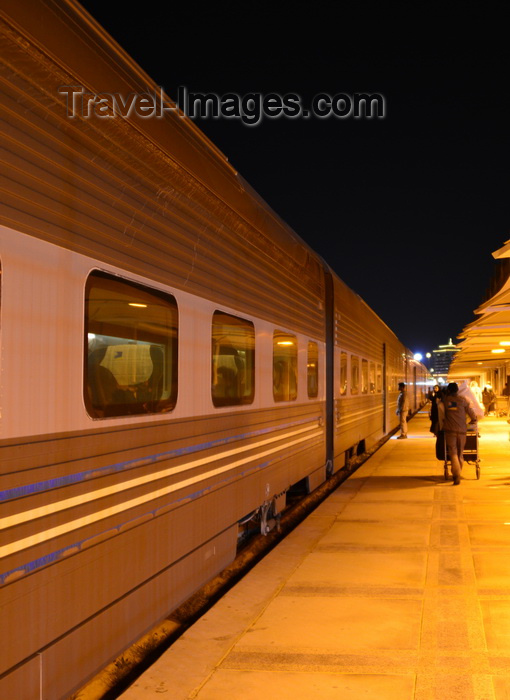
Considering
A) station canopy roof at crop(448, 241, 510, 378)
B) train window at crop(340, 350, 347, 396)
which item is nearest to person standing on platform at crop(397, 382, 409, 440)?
station canopy roof at crop(448, 241, 510, 378)

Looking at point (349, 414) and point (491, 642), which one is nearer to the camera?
point (491, 642)

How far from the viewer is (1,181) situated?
301 centimetres

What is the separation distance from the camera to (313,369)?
9812mm

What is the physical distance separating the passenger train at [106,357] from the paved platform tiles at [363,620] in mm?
369

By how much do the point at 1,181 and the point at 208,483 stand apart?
297 centimetres

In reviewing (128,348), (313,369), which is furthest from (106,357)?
(313,369)

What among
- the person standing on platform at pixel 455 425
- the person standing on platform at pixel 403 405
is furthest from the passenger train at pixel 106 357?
the person standing on platform at pixel 403 405

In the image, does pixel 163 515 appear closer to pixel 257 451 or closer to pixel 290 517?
pixel 257 451

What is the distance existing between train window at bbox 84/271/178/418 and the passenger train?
1 cm

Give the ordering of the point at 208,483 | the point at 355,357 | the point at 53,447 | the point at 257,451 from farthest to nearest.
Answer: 1. the point at 355,357
2. the point at 257,451
3. the point at 208,483
4. the point at 53,447

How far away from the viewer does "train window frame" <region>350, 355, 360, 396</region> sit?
44.7ft

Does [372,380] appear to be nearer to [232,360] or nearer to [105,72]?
[232,360]

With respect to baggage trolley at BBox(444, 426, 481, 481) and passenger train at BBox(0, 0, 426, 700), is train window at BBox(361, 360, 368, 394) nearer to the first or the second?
baggage trolley at BBox(444, 426, 481, 481)

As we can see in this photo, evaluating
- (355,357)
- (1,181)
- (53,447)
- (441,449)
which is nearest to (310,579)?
(53,447)
